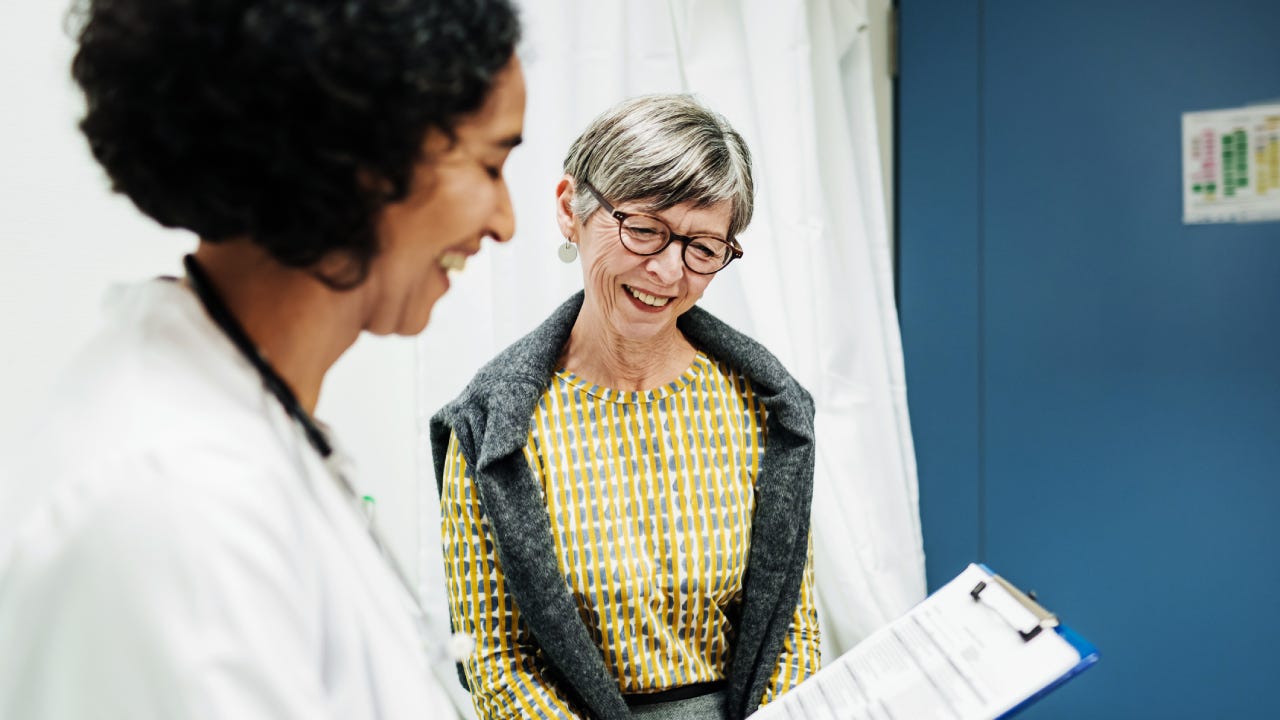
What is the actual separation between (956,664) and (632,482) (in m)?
0.44

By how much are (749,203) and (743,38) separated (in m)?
0.69

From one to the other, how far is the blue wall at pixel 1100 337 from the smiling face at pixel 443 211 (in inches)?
67.9

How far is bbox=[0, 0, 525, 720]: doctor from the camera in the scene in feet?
1.37

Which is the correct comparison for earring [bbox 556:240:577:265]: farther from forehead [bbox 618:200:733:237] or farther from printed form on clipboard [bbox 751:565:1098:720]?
printed form on clipboard [bbox 751:565:1098:720]

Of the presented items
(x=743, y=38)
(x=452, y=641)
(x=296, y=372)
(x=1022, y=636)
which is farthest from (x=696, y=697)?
(x=743, y=38)

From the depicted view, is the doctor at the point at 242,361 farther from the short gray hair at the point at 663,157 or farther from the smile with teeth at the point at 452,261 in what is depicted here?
the short gray hair at the point at 663,157

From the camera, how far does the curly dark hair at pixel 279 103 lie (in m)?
0.45

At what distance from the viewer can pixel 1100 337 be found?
1955 millimetres

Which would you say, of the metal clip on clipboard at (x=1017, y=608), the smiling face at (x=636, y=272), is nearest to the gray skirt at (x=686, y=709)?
the metal clip on clipboard at (x=1017, y=608)

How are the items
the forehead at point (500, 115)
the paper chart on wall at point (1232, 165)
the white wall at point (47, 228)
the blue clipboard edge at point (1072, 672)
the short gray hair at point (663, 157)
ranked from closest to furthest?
the forehead at point (500, 115), the blue clipboard edge at point (1072, 672), the white wall at point (47, 228), the short gray hair at point (663, 157), the paper chart on wall at point (1232, 165)

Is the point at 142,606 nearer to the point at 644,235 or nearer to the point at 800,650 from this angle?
the point at 644,235

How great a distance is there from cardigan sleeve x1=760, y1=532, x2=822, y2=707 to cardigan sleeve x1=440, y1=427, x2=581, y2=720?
11.0 inches

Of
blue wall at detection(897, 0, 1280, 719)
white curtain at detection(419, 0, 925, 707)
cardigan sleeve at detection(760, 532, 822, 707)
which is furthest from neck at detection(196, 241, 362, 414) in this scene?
blue wall at detection(897, 0, 1280, 719)

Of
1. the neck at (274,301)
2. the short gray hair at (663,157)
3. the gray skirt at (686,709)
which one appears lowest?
the gray skirt at (686,709)
